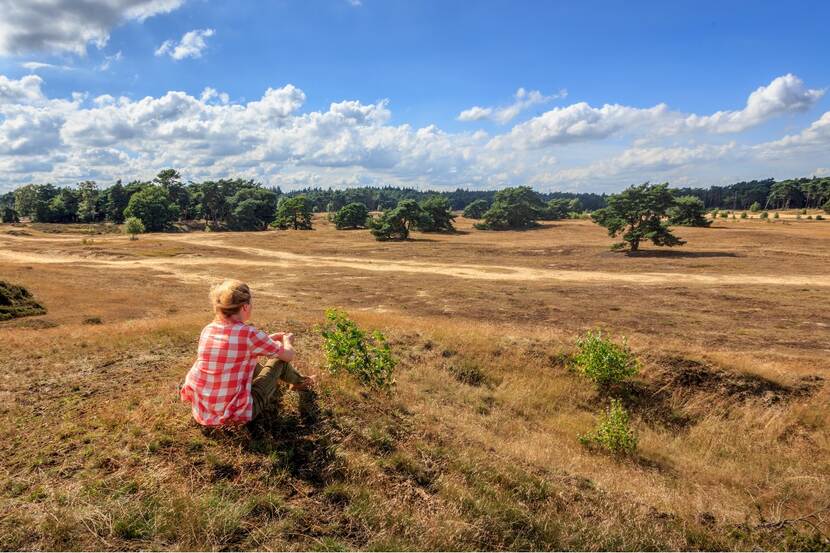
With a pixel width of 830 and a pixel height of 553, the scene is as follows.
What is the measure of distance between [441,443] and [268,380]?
3025 mm

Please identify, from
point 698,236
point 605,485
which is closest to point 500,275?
point 605,485

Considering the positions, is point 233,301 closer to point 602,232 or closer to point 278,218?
point 602,232

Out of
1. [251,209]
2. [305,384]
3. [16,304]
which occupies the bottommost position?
[16,304]

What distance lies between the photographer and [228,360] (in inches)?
210

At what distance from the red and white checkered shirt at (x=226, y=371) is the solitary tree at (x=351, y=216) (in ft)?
383

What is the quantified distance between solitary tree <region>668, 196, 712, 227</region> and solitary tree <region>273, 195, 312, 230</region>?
92385 mm

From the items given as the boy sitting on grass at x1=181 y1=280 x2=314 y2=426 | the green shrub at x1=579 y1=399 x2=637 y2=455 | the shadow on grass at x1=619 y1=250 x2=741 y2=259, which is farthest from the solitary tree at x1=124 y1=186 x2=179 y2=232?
the green shrub at x1=579 y1=399 x2=637 y2=455

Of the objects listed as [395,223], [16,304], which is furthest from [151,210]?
[16,304]

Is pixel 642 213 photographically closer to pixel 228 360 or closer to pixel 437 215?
pixel 437 215

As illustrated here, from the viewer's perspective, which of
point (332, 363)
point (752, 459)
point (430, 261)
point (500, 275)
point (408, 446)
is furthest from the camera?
point (430, 261)

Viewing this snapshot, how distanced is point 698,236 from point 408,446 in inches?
3488

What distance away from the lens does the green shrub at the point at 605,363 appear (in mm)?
13562

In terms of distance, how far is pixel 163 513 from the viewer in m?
4.36

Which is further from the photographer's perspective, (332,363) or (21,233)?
(21,233)
